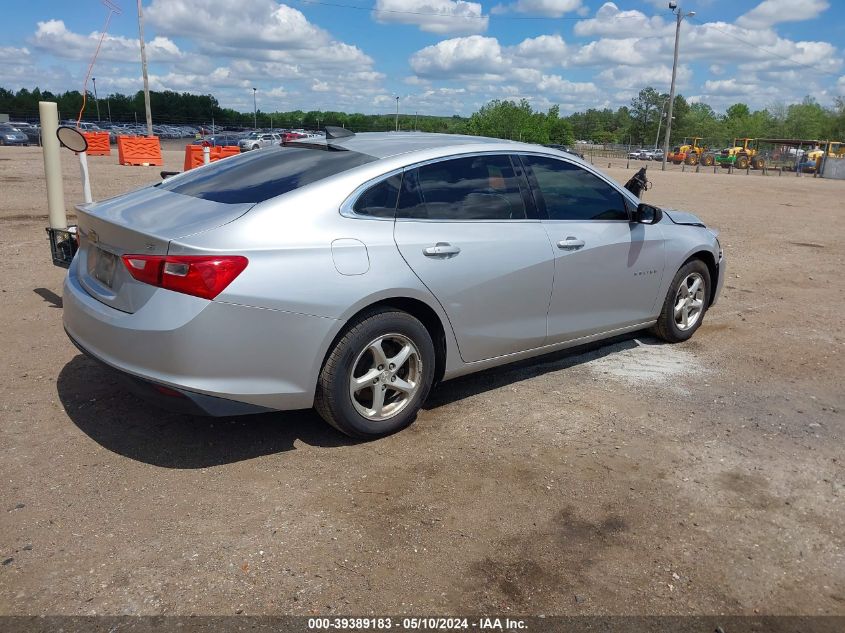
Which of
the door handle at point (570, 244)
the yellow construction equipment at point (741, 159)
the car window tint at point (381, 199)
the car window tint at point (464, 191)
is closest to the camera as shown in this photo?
the car window tint at point (381, 199)

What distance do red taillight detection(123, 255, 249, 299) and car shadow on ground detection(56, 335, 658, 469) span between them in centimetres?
62

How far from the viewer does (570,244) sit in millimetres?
4633

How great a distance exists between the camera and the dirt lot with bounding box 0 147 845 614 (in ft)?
9.03

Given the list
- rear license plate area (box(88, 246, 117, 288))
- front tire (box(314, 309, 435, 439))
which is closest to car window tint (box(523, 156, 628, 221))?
front tire (box(314, 309, 435, 439))

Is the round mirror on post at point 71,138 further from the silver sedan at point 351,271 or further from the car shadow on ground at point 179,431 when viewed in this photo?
the car shadow on ground at point 179,431

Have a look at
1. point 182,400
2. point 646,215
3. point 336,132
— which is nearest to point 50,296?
point 336,132

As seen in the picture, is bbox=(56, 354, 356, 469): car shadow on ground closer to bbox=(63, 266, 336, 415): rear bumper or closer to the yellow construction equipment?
bbox=(63, 266, 336, 415): rear bumper

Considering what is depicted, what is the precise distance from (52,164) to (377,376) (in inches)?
181

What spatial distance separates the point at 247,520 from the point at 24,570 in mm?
885

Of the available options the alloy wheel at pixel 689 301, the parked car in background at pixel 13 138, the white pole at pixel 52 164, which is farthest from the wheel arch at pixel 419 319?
the parked car in background at pixel 13 138

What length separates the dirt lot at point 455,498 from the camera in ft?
9.03

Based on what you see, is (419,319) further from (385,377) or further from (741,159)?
(741,159)

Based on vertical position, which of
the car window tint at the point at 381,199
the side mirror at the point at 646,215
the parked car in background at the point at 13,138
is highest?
the parked car in background at the point at 13,138

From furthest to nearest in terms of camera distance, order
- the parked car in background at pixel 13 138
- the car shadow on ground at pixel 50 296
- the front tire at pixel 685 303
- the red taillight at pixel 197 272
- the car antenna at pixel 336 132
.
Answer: the parked car in background at pixel 13 138 < the car shadow on ground at pixel 50 296 < the front tire at pixel 685 303 < the car antenna at pixel 336 132 < the red taillight at pixel 197 272
